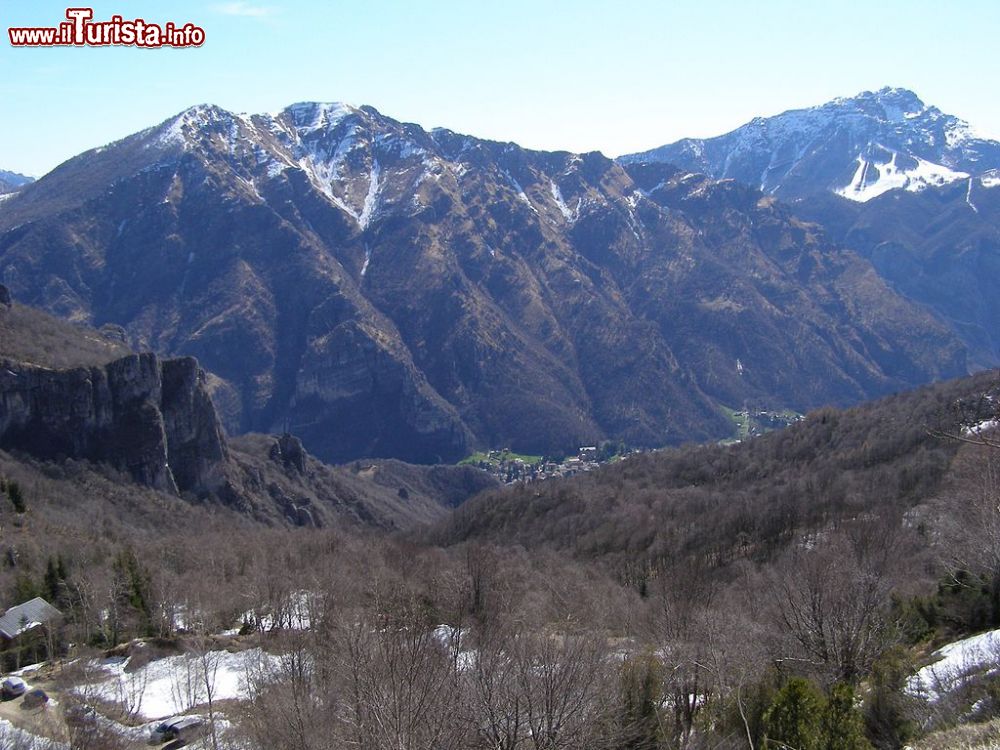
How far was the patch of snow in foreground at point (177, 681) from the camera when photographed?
6956cm

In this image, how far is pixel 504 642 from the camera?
4744cm

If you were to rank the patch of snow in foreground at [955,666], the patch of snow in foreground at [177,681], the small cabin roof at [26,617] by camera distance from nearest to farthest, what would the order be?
the patch of snow in foreground at [955,666], the patch of snow in foreground at [177,681], the small cabin roof at [26,617]

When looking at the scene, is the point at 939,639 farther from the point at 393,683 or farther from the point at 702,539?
the point at 702,539

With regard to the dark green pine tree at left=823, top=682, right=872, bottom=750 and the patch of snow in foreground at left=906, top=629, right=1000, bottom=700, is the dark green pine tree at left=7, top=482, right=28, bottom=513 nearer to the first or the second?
the patch of snow in foreground at left=906, top=629, right=1000, bottom=700

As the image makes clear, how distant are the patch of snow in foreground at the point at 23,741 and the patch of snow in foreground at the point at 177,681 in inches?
277

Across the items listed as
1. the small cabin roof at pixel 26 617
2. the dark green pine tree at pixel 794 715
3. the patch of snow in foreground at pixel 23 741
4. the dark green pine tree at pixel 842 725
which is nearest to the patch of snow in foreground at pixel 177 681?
the patch of snow in foreground at pixel 23 741

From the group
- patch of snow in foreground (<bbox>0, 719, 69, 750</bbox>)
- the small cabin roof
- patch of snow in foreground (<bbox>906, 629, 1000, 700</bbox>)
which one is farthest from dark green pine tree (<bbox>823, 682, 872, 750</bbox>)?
the small cabin roof

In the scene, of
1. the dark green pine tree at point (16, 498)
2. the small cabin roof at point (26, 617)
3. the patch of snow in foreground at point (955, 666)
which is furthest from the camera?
the dark green pine tree at point (16, 498)

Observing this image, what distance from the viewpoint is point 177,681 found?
73375 millimetres

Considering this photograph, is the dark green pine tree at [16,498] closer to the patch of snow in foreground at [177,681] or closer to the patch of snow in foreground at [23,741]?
the patch of snow in foreground at [177,681]

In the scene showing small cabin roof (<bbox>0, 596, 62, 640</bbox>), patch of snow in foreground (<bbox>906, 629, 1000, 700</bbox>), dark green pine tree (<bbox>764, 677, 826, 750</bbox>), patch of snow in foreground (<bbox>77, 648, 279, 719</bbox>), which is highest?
dark green pine tree (<bbox>764, 677, 826, 750</bbox>)

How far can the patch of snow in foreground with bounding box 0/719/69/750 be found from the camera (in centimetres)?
5416

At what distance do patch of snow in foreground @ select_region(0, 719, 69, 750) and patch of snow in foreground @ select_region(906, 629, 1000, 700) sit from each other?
46.6 metres

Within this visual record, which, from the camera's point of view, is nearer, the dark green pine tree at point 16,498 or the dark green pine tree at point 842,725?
the dark green pine tree at point 842,725
